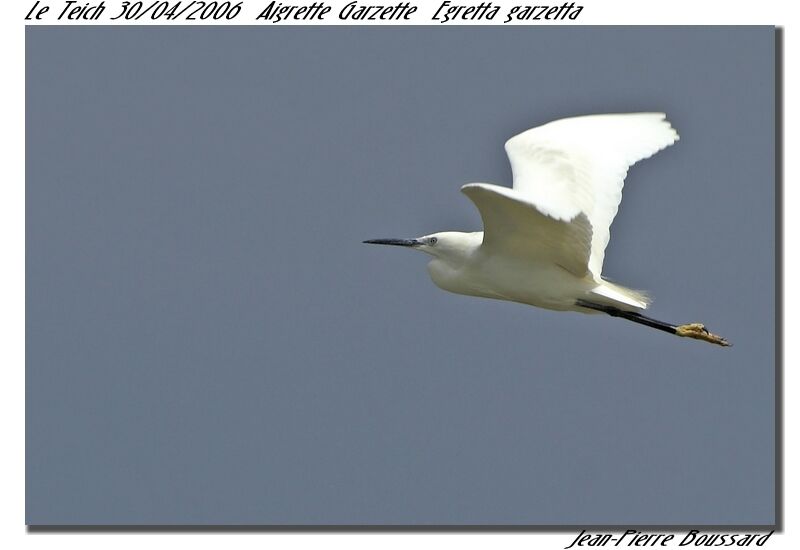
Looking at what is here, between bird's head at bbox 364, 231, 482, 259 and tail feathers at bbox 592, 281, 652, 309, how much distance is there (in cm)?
88

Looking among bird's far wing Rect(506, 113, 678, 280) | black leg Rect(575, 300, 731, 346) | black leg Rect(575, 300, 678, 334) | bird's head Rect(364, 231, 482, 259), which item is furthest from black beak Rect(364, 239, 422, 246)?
black leg Rect(575, 300, 731, 346)

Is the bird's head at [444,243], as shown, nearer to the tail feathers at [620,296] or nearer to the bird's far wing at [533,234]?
the bird's far wing at [533,234]

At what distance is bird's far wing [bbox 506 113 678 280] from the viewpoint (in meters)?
9.77

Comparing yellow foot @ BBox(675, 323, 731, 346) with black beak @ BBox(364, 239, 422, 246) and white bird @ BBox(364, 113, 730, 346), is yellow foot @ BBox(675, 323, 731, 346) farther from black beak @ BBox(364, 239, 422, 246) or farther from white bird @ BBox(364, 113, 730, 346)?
black beak @ BBox(364, 239, 422, 246)

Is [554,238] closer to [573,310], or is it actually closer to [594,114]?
[573,310]

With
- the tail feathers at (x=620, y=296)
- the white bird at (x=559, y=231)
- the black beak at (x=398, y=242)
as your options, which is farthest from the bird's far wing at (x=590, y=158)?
the black beak at (x=398, y=242)

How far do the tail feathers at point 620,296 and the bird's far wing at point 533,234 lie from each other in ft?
0.83

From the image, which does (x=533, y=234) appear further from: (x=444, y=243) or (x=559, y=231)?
(x=444, y=243)

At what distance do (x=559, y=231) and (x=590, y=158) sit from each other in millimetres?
1752

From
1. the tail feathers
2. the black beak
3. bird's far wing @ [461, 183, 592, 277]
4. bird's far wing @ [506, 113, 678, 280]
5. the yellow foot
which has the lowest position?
the yellow foot

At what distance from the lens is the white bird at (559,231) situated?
28.2 feet

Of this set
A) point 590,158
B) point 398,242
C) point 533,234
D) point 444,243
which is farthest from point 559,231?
point 590,158

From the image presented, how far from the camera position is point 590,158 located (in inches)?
398

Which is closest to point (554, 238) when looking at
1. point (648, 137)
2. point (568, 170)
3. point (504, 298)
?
point (504, 298)
